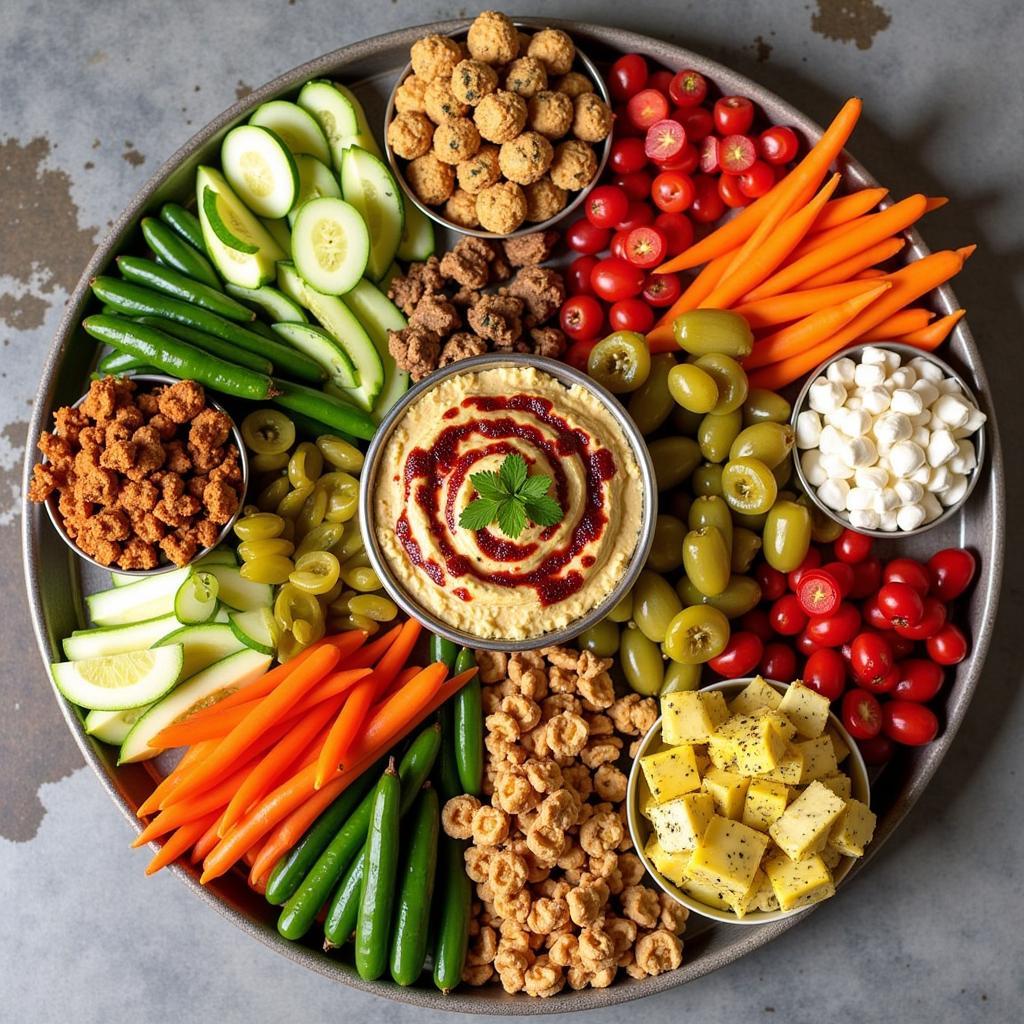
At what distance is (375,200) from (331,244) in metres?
0.24

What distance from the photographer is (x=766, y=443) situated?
289 cm

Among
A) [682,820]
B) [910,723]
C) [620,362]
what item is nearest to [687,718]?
[682,820]

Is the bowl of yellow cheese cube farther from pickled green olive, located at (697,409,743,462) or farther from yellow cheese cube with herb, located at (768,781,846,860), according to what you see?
pickled green olive, located at (697,409,743,462)

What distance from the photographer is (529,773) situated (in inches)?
117

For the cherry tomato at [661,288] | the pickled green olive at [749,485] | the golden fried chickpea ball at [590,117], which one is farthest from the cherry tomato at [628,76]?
the pickled green olive at [749,485]

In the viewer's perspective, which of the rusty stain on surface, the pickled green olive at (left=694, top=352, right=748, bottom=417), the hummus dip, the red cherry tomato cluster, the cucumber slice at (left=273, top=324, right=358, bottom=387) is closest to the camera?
the hummus dip

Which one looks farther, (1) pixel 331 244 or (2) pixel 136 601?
(2) pixel 136 601

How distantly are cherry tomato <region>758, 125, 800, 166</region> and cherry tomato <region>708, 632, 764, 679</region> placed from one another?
163 centimetres

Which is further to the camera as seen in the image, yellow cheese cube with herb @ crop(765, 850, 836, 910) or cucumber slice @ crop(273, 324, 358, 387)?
cucumber slice @ crop(273, 324, 358, 387)

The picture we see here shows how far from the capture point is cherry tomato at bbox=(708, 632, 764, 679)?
10.0 feet

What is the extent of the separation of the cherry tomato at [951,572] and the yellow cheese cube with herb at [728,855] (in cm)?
107

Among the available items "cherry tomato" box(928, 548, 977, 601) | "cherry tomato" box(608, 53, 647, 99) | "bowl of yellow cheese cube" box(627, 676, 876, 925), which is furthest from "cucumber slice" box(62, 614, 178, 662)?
"cherry tomato" box(928, 548, 977, 601)

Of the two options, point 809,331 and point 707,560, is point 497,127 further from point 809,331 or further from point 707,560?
point 707,560

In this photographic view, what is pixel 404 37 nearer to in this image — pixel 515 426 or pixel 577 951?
pixel 515 426
